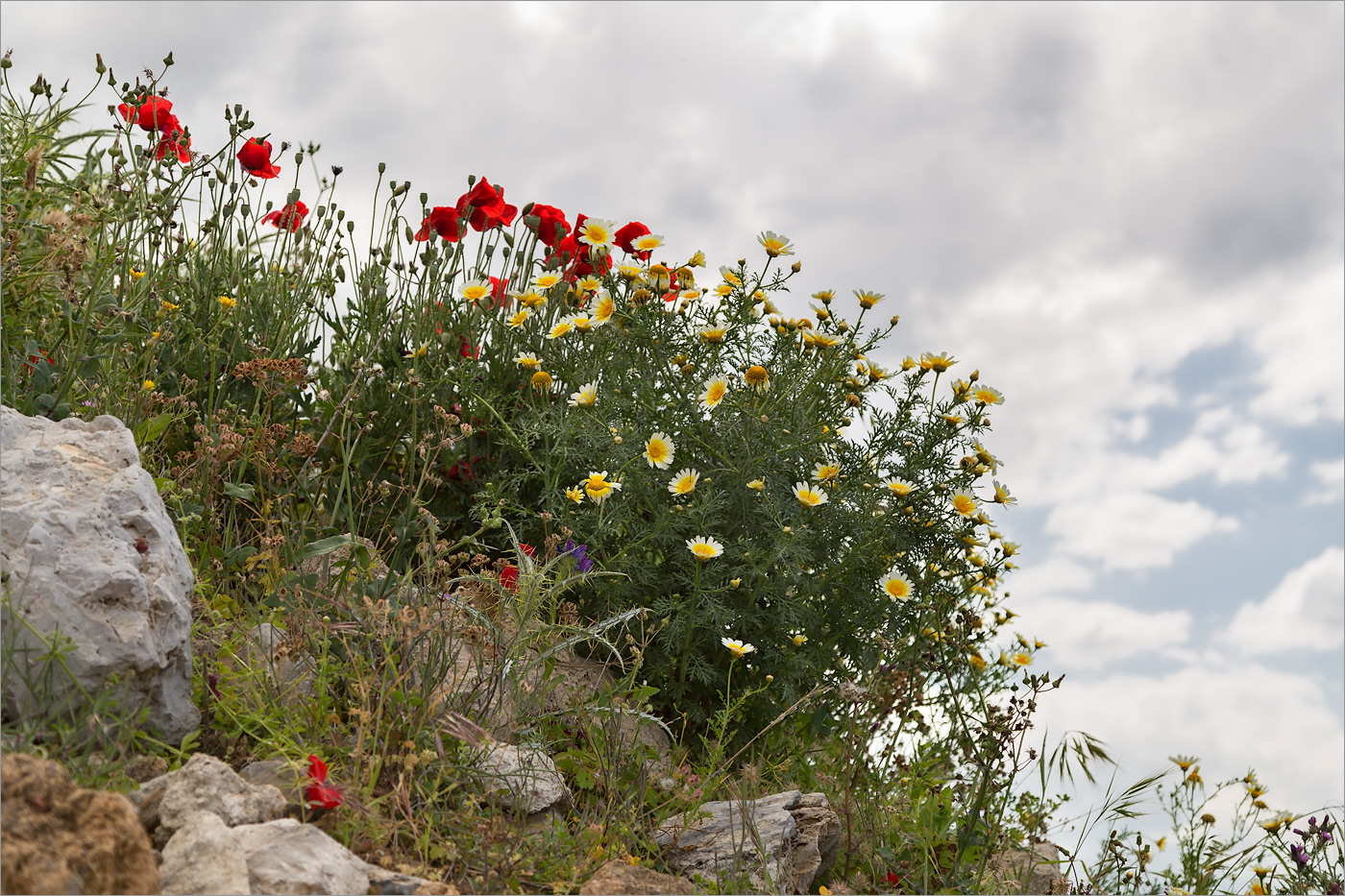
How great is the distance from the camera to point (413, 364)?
195 inches

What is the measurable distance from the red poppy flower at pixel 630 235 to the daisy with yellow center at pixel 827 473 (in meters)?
1.45

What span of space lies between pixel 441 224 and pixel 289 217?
29.9 inches

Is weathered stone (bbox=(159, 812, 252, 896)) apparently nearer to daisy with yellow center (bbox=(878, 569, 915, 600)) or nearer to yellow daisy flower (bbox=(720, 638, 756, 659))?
yellow daisy flower (bbox=(720, 638, 756, 659))

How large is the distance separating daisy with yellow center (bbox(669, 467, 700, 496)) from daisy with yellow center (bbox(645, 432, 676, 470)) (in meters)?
0.09

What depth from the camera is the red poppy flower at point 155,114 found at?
452 centimetres

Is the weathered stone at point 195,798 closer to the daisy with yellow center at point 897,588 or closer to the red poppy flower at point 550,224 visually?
the daisy with yellow center at point 897,588

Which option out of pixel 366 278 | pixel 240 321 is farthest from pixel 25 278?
pixel 366 278

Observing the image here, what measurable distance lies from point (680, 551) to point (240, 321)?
230cm

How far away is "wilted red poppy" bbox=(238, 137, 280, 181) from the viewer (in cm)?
476

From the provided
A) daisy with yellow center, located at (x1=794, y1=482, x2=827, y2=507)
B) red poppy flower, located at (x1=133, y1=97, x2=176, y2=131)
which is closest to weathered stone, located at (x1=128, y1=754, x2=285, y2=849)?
daisy with yellow center, located at (x1=794, y1=482, x2=827, y2=507)

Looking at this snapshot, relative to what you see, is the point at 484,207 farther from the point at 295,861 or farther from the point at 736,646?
the point at 295,861

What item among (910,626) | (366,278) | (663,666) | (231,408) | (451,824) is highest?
(366,278)

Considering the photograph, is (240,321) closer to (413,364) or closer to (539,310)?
(413,364)

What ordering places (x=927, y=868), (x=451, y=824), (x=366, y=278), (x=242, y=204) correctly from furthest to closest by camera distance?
(x=366, y=278) → (x=242, y=204) → (x=927, y=868) → (x=451, y=824)
